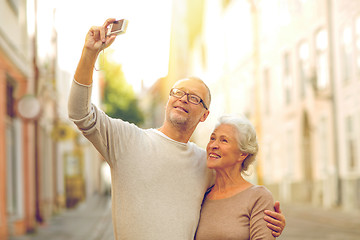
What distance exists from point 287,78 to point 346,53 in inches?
231

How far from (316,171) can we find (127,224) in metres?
17.6

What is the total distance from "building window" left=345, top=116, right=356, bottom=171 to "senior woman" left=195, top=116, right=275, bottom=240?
47.4ft

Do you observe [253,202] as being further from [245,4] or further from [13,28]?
[245,4]

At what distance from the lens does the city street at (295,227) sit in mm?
12102

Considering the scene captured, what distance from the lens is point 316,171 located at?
20328mm

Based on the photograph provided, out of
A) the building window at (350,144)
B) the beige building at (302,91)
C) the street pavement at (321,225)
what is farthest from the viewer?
the beige building at (302,91)

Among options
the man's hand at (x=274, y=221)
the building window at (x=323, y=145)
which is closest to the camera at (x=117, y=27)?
the man's hand at (x=274, y=221)

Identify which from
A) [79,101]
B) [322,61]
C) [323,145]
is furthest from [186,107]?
[323,145]

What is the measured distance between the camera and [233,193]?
147 inches

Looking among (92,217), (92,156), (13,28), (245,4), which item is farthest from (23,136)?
(92,156)

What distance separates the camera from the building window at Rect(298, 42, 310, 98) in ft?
69.7

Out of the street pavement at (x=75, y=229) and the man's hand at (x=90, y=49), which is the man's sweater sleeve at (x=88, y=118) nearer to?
the man's hand at (x=90, y=49)

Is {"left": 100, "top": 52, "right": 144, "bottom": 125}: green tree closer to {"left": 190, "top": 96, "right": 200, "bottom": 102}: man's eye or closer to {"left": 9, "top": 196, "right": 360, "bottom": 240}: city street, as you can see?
{"left": 9, "top": 196, "right": 360, "bottom": 240}: city street

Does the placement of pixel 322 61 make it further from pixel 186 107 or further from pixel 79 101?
pixel 79 101
